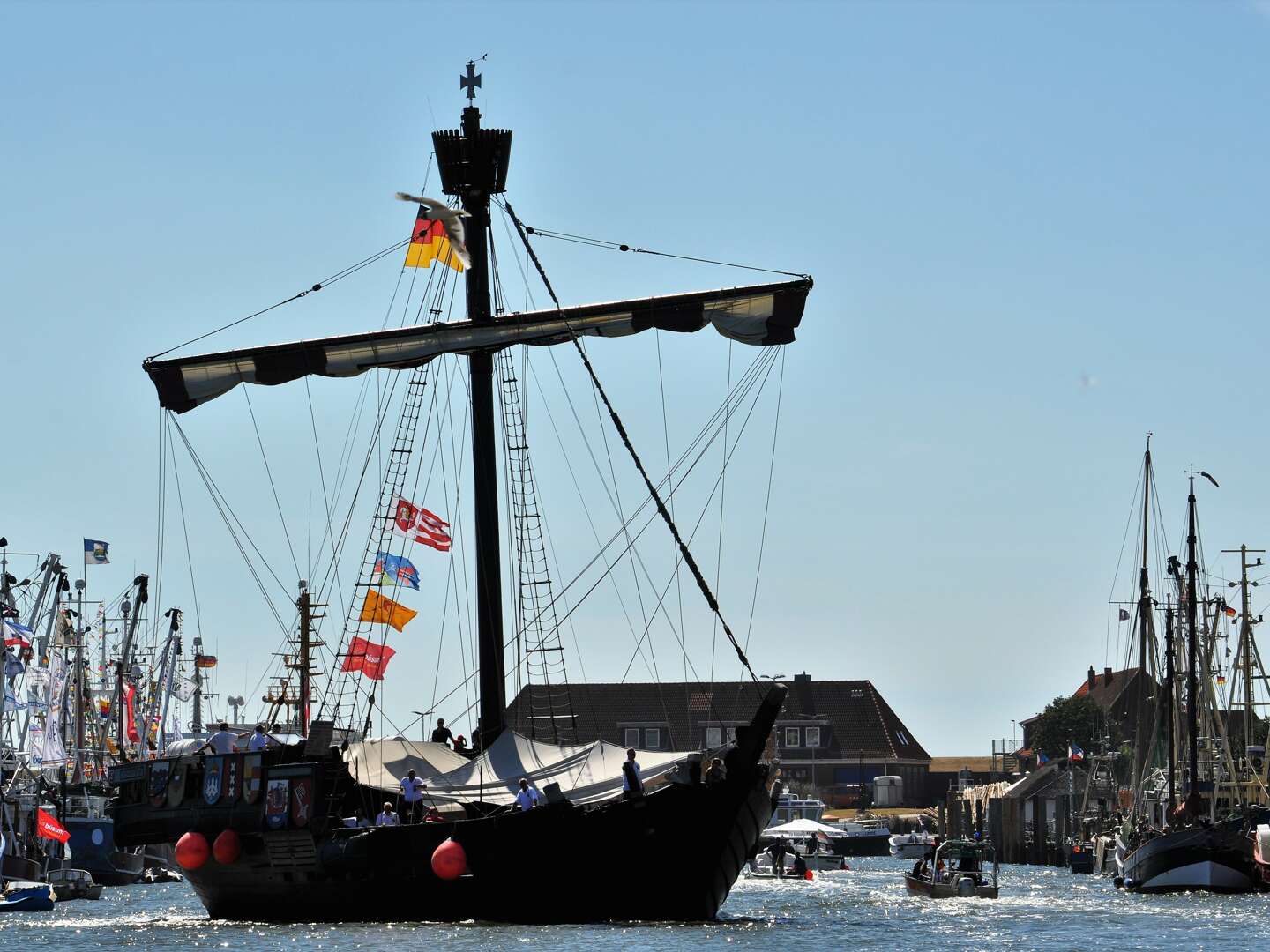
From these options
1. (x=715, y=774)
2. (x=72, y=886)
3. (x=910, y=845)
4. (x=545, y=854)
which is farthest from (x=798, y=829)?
(x=545, y=854)

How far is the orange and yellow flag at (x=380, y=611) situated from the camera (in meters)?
51.8

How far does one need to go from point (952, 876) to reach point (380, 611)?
25710 millimetres

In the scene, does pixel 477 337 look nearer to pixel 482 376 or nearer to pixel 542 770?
pixel 482 376

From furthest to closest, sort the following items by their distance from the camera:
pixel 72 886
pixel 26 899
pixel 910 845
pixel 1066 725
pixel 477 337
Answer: pixel 1066 725
pixel 910 845
pixel 72 886
pixel 26 899
pixel 477 337

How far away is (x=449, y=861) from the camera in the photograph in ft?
136

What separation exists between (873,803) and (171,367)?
11037 cm

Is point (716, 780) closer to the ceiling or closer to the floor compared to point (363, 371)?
closer to the floor

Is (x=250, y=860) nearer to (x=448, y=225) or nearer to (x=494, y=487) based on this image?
(x=494, y=487)

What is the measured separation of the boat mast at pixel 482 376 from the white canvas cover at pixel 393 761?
2.52 m

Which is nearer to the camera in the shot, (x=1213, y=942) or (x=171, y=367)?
(x=1213, y=942)

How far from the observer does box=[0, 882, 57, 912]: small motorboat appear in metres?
58.6

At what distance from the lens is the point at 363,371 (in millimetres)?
52125

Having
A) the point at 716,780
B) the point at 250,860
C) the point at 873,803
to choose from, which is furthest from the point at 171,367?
the point at 873,803

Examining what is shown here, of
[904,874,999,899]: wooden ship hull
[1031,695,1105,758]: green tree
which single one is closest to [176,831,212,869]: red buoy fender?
[904,874,999,899]: wooden ship hull
